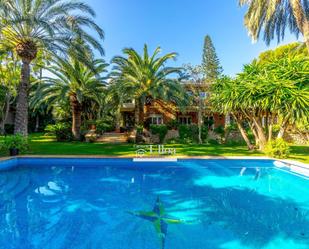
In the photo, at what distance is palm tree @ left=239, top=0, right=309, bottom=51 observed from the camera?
56.5ft

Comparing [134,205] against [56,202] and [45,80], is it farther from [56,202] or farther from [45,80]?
[45,80]

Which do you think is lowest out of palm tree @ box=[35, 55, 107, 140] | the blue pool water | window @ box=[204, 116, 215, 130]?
the blue pool water

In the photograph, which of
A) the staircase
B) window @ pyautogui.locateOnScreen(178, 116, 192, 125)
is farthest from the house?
the staircase

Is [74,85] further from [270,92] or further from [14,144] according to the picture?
[270,92]

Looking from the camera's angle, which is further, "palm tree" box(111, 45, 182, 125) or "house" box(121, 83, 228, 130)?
"house" box(121, 83, 228, 130)

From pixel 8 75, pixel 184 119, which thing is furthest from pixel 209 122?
pixel 8 75

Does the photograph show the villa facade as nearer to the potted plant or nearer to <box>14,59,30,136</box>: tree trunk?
<box>14,59,30,136</box>: tree trunk

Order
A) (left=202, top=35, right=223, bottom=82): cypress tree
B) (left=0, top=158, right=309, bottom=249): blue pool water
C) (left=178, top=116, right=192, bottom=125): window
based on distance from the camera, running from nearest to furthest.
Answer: (left=0, top=158, right=309, bottom=249): blue pool water < (left=178, top=116, right=192, bottom=125): window < (left=202, top=35, right=223, bottom=82): cypress tree

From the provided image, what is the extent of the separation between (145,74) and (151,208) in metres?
15.2

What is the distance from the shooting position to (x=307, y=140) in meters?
22.5

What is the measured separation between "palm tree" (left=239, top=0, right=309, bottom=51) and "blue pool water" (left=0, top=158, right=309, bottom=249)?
12924 mm

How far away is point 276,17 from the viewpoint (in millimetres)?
19391

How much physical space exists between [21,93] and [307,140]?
88.0ft

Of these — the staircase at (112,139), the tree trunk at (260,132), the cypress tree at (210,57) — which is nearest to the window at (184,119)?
the staircase at (112,139)
